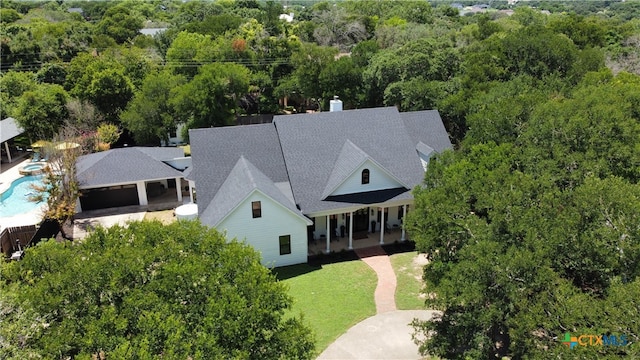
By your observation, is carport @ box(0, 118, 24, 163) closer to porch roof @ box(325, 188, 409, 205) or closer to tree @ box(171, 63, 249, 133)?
tree @ box(171, 63, 249, 133)

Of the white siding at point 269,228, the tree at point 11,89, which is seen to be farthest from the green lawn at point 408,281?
the tree at point 11,89

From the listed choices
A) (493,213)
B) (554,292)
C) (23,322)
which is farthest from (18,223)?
(554,292)

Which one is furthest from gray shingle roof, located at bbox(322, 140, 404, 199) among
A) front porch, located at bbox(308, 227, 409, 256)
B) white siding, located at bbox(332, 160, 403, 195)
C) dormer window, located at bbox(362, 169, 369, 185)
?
front porch, located at bbox(308, 227, 409, 256)

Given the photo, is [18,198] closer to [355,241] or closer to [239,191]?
[239,191]

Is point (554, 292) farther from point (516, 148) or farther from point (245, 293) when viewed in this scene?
point (516, 148)

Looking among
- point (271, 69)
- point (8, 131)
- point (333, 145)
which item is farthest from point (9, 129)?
point (333, 145)

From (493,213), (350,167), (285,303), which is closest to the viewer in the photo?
(285,303)

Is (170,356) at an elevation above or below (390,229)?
above
